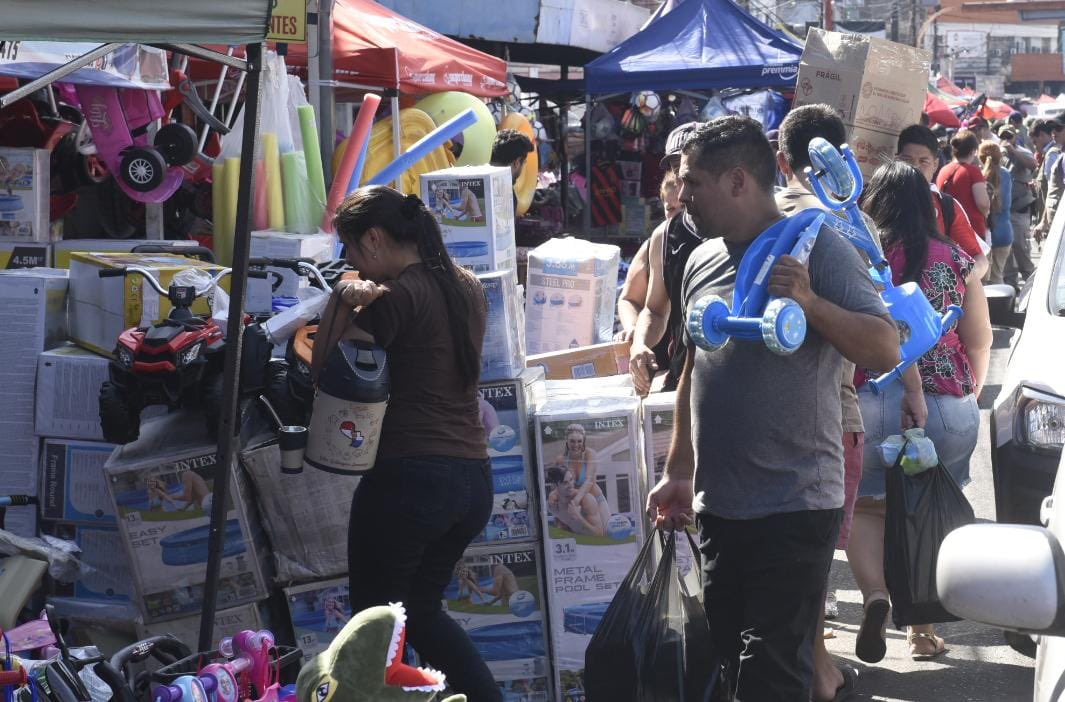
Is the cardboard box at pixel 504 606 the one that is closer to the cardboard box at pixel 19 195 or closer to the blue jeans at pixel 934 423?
the blue jeans at pixel 934 423

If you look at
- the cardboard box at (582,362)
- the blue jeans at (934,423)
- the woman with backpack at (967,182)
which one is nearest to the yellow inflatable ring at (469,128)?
the woman with backpack at (967,182)

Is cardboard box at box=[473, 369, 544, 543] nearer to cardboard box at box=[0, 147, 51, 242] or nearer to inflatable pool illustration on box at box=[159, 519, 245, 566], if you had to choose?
inflatable pool illustration on box at box=[159, 519, 245, 566]

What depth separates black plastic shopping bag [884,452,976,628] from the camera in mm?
4898

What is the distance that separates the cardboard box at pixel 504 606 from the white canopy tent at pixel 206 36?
0.99 meters

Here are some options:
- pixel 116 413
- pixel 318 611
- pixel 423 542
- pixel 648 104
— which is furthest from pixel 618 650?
pixel 648 104

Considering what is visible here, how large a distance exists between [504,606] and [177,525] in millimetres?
1158

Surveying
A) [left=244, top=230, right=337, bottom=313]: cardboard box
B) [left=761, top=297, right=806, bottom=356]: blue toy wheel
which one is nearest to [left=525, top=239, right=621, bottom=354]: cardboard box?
[left=244, top=230, right=337, bottom=313]: cardboard box

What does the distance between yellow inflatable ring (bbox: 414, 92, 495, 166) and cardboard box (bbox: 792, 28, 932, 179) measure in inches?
151

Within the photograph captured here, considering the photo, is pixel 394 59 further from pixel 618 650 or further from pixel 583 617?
pixel 618 650

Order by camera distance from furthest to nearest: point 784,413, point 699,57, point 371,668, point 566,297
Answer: point 699,57 → point 566,297 → point 784,413 → point 371,668

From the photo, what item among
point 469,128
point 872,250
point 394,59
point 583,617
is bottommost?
point 583,617

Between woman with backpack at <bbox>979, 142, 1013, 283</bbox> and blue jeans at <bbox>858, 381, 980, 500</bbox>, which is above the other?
woman with backpack at <bbox>979, 142, 1013, 283</bbox>

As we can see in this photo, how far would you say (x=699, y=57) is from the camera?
14.3 metres

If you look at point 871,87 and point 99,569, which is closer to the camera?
point 99,569
